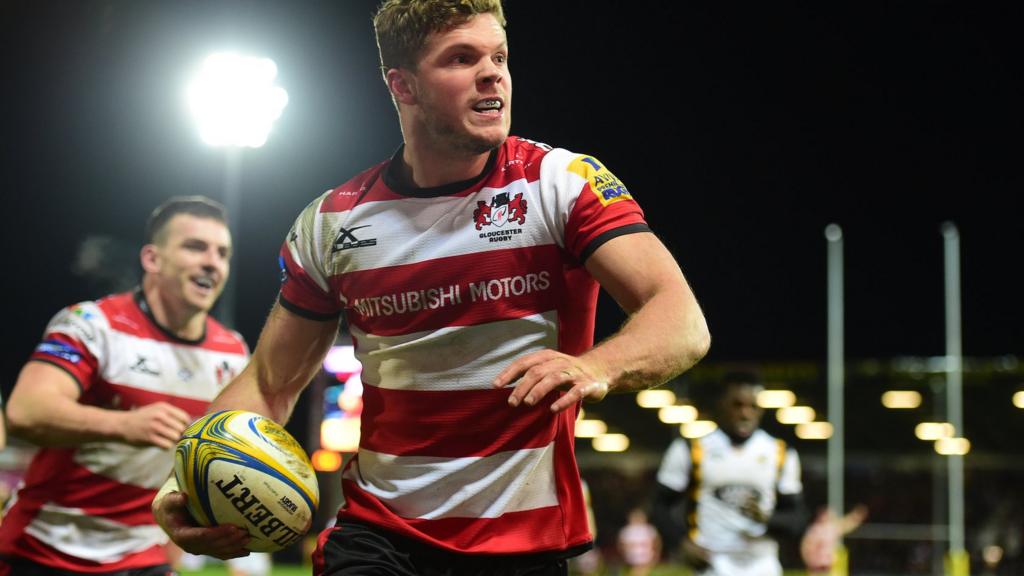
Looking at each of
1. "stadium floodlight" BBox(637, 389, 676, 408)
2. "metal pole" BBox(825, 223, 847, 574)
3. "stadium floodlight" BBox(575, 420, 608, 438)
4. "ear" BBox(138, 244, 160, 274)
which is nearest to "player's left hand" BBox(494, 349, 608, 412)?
"ear" BBox(138, 244, 160, 274)

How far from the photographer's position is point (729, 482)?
339 inches

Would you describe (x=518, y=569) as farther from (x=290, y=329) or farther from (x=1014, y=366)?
(x=1014, y=366)

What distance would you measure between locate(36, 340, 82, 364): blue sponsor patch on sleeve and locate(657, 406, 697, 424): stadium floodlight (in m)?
39.1

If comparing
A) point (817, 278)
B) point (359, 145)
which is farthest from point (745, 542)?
point (817, 278)

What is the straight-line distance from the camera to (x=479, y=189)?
365 cm

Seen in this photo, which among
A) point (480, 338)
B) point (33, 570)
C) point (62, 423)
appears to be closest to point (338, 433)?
point (33, 570)

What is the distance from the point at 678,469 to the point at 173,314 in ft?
13.5

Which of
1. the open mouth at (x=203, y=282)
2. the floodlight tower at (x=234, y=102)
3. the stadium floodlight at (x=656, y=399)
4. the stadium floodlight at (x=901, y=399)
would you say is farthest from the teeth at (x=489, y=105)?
the stadium floodlight at (x=656, y=399)

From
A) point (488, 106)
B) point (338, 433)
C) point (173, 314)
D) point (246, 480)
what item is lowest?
point (338, 433)

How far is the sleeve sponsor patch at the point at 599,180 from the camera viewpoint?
3.45m

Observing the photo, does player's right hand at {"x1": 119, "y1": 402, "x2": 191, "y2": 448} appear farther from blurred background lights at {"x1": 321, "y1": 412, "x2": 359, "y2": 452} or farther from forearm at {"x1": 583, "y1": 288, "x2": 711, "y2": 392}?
blurred background lights at {"x1": 321, "y1": 412, "x2": 359, "y2": 452}

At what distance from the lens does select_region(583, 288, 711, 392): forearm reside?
2.97 meters

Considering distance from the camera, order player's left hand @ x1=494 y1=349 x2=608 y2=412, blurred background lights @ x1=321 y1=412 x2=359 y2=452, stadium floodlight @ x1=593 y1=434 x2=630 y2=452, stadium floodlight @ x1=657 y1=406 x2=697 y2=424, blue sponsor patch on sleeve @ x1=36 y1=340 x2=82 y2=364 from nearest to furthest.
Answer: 1. player's left hand @ x1=494 y1=349 x2=608 y2=412
2. blue sponsor patch on sleeve @ x1=36 y1=340 x2=82 y2=364
3. blurred background lights @ x1=321 y1=412 x2=359 y2=452
4. stadium floodlight @ x1=657 y1=406 x2=697 y2=424
5. stadium floodlight @ x1=593 y1=434 x2=630 y2=452

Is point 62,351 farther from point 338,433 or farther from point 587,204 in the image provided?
point 338,433
